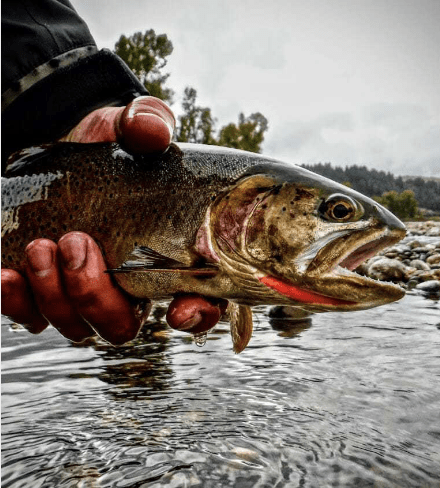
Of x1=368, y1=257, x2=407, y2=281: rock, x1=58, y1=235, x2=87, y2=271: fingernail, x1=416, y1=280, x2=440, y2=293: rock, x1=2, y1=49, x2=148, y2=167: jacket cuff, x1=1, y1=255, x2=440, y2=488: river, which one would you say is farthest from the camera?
x1=368, y1=257, x2=407, y2=281: rock

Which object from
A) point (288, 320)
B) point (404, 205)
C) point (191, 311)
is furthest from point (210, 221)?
point (404, 205)

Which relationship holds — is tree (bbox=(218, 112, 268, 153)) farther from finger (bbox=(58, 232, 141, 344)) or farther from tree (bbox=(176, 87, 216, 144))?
finger (bbox=(58, 232, 141, 344))

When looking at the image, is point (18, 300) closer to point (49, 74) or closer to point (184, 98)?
point (49, 74)

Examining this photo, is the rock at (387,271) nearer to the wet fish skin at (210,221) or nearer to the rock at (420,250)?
the rock at (420,250)

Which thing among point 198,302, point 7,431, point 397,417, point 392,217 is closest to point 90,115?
point 198,302

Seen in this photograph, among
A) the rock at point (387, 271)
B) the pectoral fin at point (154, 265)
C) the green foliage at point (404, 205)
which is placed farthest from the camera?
the green foliage at point (404, 205)

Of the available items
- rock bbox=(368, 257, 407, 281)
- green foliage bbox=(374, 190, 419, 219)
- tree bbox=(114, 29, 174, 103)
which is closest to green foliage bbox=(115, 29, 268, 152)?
tree bbox=(114, 29, 174, 103)

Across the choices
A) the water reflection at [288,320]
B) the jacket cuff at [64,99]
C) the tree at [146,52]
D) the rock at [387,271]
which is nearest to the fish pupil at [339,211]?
the jacket cuff at [64,99]
